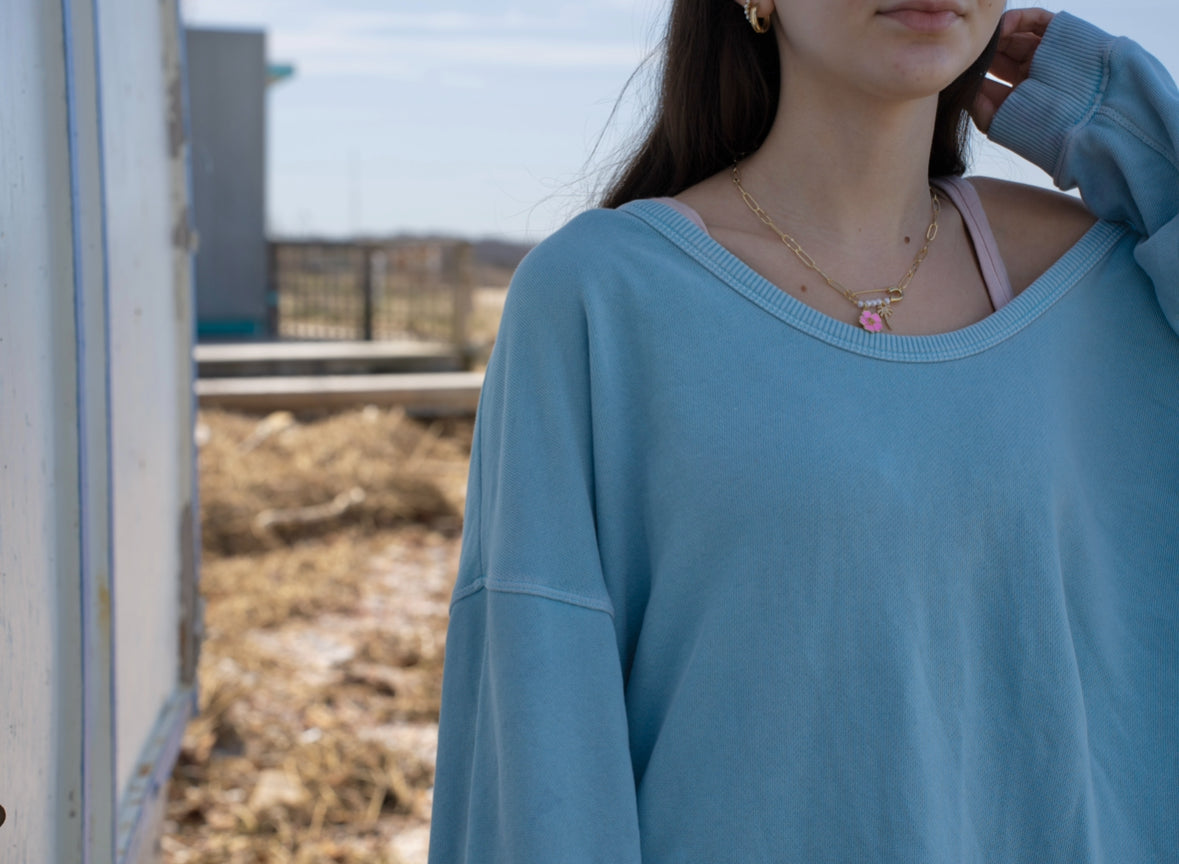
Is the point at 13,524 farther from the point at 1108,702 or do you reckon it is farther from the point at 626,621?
the point at 1108,702

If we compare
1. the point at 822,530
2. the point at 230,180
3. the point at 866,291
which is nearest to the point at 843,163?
the point at 866,291

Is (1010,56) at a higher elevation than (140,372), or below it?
higher

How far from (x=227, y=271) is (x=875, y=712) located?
1124 cm

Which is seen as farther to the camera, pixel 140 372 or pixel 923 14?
pixel 140 372

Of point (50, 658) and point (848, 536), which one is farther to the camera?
point (50, 658)

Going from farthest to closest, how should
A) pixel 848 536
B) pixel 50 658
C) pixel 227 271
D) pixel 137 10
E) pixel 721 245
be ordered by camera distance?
1. pixel 227 271
2. pixel 137 10
3. pixel 50 658
4. pixel 721 245
5. pixel 848 536

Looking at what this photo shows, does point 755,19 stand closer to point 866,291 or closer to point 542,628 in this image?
point 866,291

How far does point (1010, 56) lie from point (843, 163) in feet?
1.24

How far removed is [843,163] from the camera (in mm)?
1381

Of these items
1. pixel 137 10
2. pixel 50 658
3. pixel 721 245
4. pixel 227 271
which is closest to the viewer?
pixel 721 245

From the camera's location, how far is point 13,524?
1.27 metres

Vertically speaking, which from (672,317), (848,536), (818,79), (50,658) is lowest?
(50,658)

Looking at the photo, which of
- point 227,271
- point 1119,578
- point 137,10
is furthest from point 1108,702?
point 227,271

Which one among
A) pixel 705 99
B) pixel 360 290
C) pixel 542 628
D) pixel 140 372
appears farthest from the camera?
pixel 360 290
